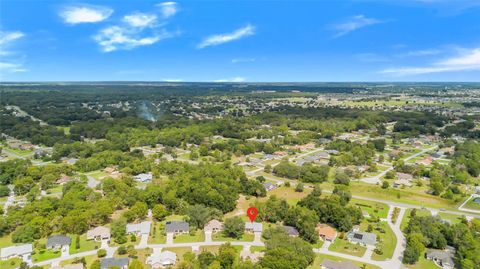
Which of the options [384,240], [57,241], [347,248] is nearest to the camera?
[57,241]

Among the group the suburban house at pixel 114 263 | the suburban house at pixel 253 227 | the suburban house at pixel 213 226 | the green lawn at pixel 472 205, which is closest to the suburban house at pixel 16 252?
the suburban house at pixel 114 263

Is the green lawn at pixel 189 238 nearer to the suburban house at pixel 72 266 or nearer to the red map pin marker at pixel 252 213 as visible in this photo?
the red map pin marker at pixel 252 213

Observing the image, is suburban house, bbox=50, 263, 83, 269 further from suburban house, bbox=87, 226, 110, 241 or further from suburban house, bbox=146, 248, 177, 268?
suburban house, bbox=146, 248, 177, 268

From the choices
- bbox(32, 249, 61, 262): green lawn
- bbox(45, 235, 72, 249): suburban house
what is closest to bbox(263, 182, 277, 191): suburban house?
bbox(45, 235, 72, 249): suburban house

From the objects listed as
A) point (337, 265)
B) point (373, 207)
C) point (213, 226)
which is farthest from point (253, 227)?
point (373, 207)

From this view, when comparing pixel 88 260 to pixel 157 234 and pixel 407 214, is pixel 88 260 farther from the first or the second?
pixel 407 214
